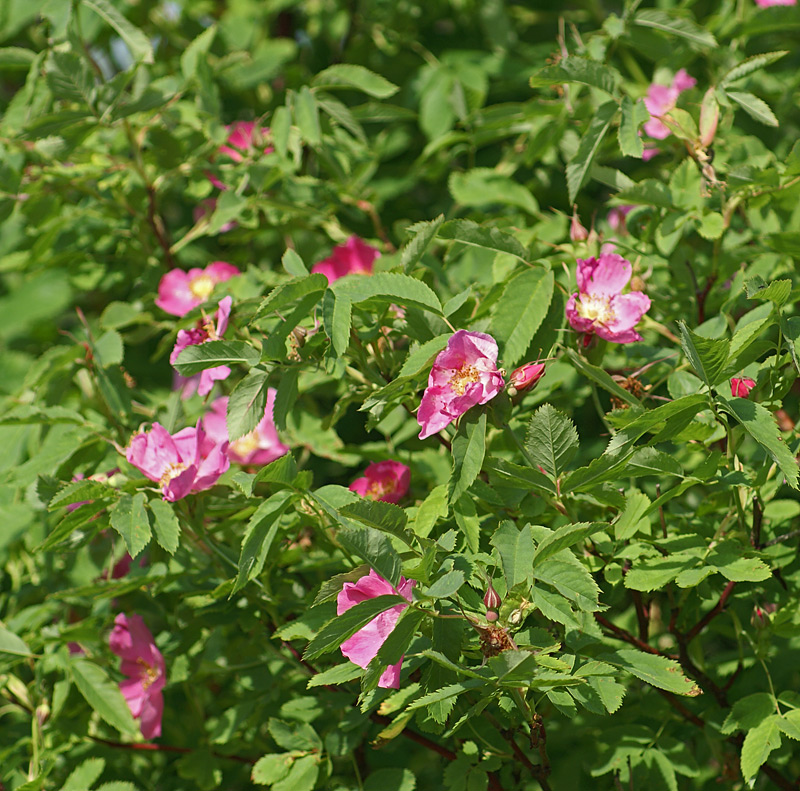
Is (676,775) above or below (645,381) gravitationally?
below

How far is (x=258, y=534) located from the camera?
3.43 ft

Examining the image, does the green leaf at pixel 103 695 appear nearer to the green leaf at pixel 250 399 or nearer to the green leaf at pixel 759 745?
the green leaf at pixel 250 399

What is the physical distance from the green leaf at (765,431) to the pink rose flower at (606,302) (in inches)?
8.6

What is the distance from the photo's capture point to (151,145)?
183 cm

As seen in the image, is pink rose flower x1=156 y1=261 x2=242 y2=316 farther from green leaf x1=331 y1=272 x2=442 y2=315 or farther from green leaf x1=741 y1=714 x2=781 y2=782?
green leaf x1=741 y1=714 x2=781 y2=782

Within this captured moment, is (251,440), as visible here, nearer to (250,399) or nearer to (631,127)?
(250,399)

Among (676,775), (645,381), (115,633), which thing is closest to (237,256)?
(115,633)

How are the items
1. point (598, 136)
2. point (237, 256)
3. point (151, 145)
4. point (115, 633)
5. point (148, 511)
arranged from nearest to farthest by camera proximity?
point (148, 511), point (598, 136), point (115, 633), point (151, 145), point (237, 256)

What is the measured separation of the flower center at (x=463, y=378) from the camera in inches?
39.3

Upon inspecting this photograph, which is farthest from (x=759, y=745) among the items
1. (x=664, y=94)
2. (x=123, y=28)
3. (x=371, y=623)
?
(x=123, y=28)

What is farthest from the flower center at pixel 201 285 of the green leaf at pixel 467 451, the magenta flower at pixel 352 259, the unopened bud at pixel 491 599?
the unopened bud at pixel 491 599

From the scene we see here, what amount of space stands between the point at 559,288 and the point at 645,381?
24cm

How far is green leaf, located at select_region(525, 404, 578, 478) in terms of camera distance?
3.36 feet

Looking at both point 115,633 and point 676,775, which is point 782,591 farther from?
point 115,633
